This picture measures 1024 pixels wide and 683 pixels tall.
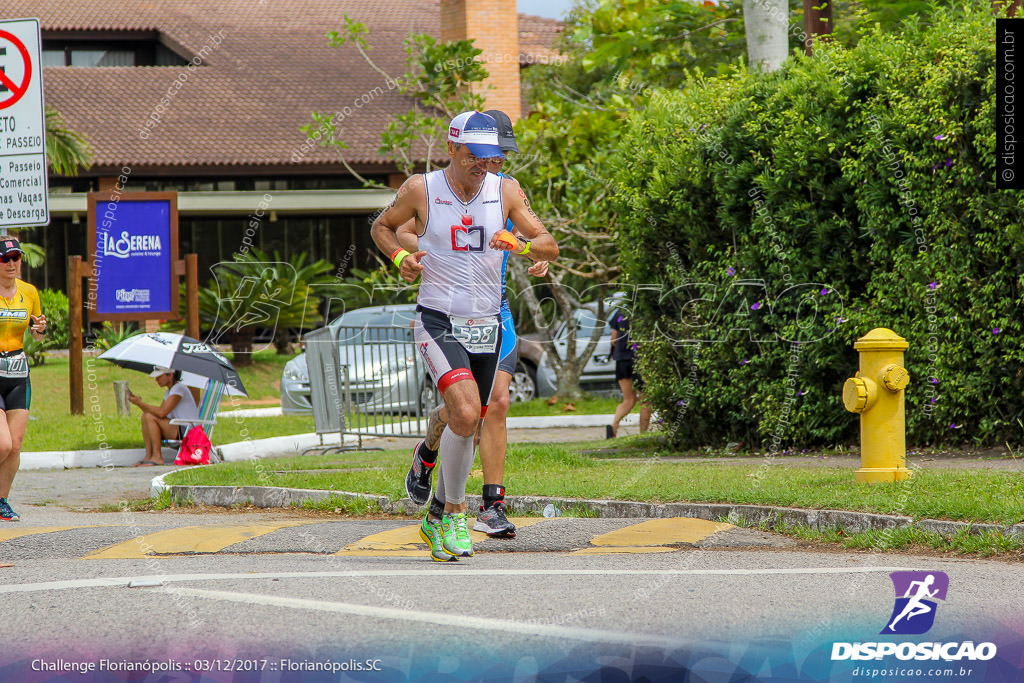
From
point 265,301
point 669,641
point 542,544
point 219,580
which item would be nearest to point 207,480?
point 542,544

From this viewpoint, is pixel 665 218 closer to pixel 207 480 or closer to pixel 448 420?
pixel 207 480

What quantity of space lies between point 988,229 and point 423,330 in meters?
5.22

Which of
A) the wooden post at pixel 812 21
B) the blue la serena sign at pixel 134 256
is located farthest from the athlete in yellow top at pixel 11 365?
the wooden post at pixel 812 21

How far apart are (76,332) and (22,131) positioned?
570 centimetres

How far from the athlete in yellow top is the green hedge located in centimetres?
568

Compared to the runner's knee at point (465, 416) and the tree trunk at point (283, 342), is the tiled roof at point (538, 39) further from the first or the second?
the runner's knee at point (465, 416)

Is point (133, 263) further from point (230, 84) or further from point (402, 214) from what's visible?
point (230, 84)

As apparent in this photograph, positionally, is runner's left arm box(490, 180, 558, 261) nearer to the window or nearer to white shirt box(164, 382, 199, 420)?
white shirt box(164, 382, 199, 420)

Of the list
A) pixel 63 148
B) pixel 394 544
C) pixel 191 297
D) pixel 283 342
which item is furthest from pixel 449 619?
pixel 283 342

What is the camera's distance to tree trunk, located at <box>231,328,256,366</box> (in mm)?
24531

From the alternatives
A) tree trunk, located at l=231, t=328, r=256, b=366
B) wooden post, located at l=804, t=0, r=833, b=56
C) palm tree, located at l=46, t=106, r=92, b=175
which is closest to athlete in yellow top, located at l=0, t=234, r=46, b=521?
wooden post, located at l=804, t=0, r=833, b=56

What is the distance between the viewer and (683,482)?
28.7 feet

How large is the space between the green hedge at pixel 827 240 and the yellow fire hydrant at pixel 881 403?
5.93 feet

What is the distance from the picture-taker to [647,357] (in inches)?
479
